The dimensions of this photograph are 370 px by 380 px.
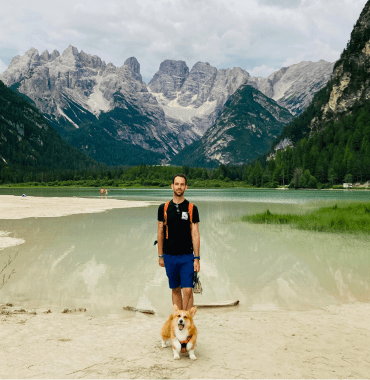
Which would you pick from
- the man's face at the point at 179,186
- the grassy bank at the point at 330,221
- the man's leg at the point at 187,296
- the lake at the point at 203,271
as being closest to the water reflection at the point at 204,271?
the lake at the point at 203,271

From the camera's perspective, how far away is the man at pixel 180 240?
8.02 meters

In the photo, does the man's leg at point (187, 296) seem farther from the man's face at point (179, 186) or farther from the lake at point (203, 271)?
the lake at point (203, 271)

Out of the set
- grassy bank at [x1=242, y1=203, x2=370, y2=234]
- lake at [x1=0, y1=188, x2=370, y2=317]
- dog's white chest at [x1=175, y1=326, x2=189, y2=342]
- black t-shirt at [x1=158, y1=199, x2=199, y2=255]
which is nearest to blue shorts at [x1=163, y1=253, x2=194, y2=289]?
black t-shirt at [x1=158, y1=199, x2=199, y2=255]

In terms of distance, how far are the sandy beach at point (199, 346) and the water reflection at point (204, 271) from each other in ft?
5.20

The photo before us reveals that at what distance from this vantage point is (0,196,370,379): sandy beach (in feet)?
22.2

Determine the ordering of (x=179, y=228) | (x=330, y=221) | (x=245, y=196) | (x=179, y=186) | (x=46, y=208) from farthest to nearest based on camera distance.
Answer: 1. (x=245, y=196)
2. (x=46, y=208)
3. (x=330, y=221)
4. (x=179, y=228)
5. (x=179, y=186)

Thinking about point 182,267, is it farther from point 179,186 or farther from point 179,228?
point 179,186

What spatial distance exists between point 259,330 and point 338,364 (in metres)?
2.38

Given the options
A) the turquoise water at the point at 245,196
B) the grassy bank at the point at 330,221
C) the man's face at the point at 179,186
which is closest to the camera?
the man's face at the point at 179,186

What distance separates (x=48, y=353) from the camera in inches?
297

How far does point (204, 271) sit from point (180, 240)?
31.4 ft

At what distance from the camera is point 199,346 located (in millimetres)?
8117

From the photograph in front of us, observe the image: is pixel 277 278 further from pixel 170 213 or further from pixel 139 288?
pixel 170 213

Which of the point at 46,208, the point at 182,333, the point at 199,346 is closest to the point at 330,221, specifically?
the point at 199,346
